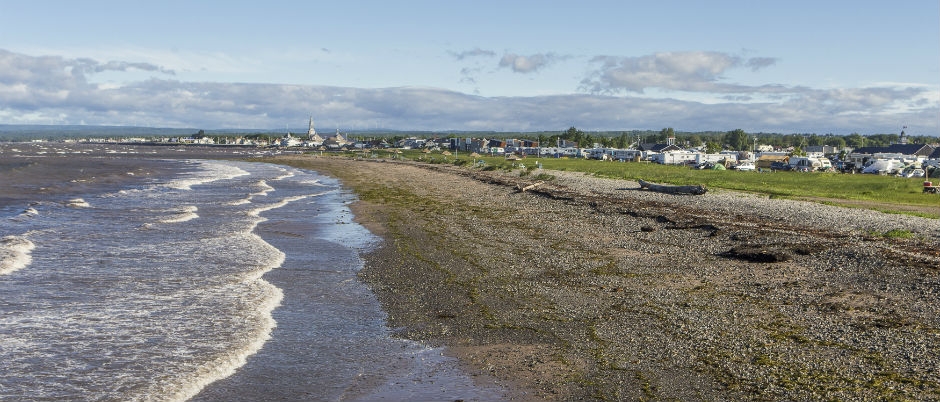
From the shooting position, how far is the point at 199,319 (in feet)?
49.3

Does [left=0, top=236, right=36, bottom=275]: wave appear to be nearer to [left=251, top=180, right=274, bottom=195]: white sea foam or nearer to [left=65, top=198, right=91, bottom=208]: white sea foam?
[left=65, top=198, right=91, bottom=208]: white sea foam

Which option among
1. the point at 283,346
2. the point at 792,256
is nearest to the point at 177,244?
the point at 283,346

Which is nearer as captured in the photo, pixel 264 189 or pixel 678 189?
pixel 678 189

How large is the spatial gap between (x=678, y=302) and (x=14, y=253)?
67.6 ft

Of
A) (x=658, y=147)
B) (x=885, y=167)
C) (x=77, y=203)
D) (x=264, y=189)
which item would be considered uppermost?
(x=658, y=147)

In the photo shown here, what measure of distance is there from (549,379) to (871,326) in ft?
21.1

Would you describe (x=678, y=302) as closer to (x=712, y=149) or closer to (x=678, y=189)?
(x=678, y=189)

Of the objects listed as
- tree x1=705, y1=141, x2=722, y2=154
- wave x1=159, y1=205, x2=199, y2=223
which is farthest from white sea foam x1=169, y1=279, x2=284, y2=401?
tree x1=705, y1=141, x2=722, y2=154

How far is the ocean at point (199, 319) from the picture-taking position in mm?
10992

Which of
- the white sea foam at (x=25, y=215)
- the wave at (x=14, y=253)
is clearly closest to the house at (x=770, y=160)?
the white sea foam at (x=25, y=215)

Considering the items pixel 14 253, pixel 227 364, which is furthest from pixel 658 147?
pixel 227 364

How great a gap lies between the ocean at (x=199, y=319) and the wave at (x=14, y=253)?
2.2 inches

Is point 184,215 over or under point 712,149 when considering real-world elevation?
under

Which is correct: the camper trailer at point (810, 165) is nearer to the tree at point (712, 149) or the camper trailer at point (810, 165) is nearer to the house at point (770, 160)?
the house at point (770, 160)
